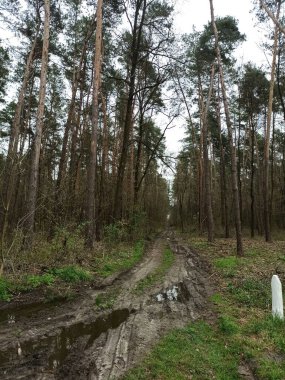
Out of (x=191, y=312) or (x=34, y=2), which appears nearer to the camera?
Result: (x=191, y=312)

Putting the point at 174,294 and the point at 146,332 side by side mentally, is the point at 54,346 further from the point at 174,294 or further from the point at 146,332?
the point at 174,294

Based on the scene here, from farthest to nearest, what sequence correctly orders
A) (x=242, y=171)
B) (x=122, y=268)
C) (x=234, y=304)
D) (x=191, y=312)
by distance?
(x=242, y=171), (x=122, y=268), (x=234, y=304), (x=191, y=312)

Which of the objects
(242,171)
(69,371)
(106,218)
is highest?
(242,171)

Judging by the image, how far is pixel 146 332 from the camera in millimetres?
5500

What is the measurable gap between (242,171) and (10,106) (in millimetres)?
25774

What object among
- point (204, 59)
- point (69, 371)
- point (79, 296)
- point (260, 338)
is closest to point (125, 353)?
point (69, 371)

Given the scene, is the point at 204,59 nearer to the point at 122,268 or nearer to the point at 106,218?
the point at 106,218

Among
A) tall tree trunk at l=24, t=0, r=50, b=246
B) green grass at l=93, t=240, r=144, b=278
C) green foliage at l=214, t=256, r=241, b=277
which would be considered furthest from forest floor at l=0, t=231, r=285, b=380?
tall tree trunk at l=24, t=0, r=50, b=246

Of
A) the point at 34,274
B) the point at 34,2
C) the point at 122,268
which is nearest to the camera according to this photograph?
the point at 34,274

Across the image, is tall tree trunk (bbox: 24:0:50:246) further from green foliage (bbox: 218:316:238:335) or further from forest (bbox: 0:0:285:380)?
green foliage (bbox: 218:316:238:335)

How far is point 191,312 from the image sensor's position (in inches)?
267

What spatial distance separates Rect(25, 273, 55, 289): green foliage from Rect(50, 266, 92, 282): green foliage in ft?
0.99

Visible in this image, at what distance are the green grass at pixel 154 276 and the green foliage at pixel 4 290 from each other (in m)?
3.00

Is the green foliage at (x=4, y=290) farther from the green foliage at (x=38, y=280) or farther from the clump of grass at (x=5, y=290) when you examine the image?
the green foliage at (x=38, y=280)
